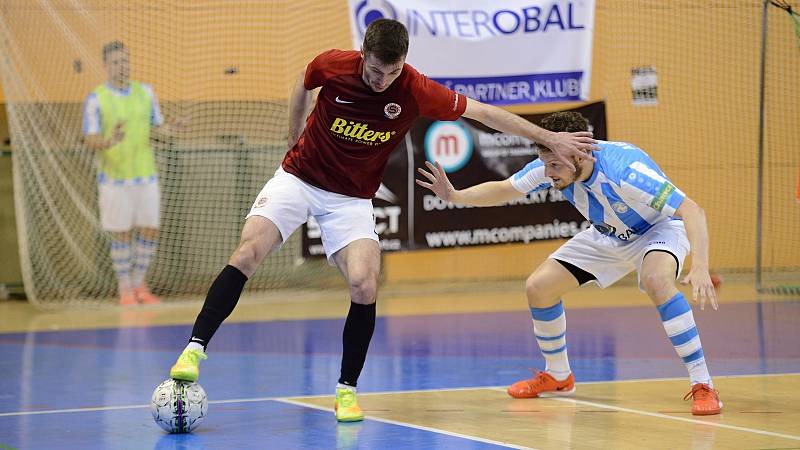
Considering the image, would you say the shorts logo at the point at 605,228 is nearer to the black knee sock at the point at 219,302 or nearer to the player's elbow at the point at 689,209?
the player's elbow at the point at 689,209

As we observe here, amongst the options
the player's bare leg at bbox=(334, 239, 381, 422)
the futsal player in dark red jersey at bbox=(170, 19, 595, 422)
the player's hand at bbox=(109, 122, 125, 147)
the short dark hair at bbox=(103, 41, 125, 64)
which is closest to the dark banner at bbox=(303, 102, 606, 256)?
the player's hand at bbox=(109, 122, 125, 147)

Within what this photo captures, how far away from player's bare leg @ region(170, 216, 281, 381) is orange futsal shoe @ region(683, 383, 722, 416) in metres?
2.27

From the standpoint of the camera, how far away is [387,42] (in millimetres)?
5684

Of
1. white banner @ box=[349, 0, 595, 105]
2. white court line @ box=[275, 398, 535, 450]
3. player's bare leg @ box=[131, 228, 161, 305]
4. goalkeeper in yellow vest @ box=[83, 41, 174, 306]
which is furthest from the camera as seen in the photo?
white banner @ box=[349, 0, 595, 105]

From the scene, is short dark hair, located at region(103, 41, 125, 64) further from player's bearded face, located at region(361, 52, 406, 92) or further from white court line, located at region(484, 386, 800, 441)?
white court line, located at region(484, 386, 800, 441)

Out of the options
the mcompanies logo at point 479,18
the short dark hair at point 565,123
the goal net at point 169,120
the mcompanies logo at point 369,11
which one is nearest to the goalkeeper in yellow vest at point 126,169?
the goal net at point 169,120

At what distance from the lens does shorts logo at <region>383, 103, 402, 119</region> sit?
20.1 feet

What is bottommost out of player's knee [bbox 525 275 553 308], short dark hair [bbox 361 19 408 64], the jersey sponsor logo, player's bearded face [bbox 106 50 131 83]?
player's knee [bbox 525 275 553 308]

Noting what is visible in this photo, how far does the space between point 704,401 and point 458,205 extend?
23.1ft

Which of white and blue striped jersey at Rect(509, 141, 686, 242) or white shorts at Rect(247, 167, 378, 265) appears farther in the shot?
white and blue striped jersey at Rect(509, 141, 686, 242)

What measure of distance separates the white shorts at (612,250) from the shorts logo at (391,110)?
1434 mm

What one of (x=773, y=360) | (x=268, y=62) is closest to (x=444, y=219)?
(x=268, y=62)

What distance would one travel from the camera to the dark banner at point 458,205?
Answer: 507 inches

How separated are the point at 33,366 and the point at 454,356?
288cm
